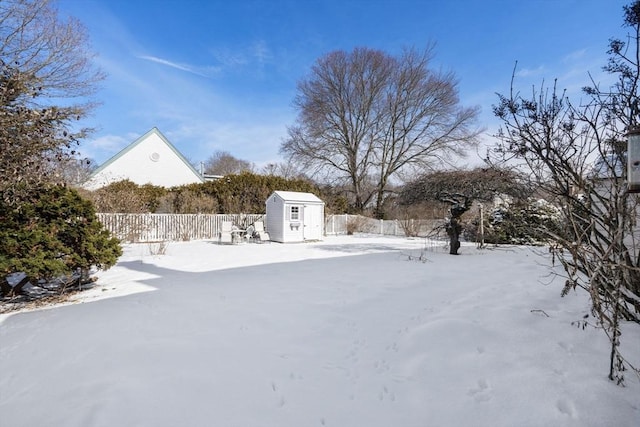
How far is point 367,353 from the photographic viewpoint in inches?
106

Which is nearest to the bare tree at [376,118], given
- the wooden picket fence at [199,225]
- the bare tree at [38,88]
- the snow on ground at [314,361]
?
the wooden picket fence at [199,225]

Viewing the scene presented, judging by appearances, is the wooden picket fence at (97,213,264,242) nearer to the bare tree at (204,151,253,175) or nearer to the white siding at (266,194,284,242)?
the white siding at (266,194,284,242)

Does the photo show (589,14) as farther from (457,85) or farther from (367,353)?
(457,85)

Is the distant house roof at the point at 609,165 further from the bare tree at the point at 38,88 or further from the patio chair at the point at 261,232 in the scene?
the patio chair at the point at 261,232

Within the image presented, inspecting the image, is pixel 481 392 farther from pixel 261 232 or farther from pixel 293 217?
pixel 261 232

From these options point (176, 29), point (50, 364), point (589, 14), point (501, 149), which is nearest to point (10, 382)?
point (50, 364)

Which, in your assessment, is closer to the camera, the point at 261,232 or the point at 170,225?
the point at 261,232

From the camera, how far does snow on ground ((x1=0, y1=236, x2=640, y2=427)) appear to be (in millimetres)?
1876

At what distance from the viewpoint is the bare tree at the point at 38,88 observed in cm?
396

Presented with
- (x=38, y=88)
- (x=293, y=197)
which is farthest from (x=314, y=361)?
(x=293, y=197)

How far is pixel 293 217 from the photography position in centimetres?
Result: 1383

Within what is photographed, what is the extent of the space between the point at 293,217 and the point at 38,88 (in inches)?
392

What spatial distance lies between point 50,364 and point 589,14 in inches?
254

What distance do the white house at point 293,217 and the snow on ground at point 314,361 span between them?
29.6ft
